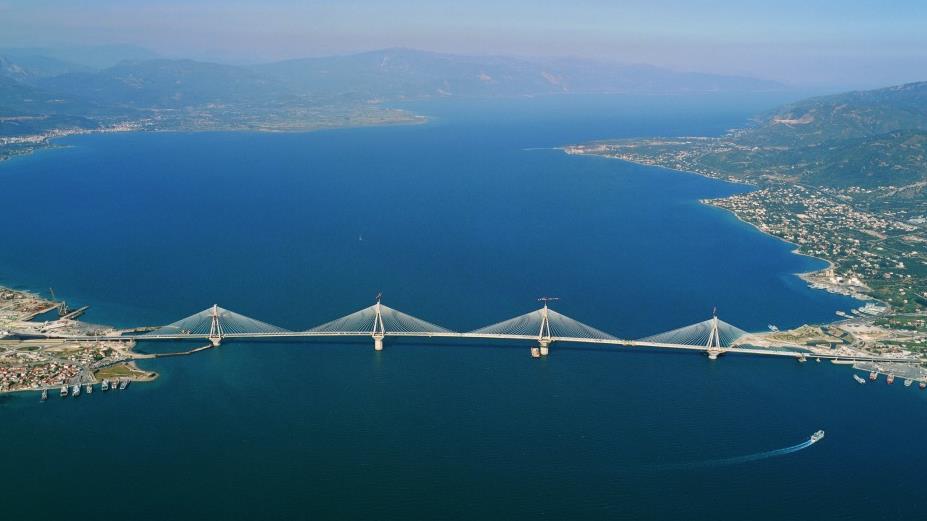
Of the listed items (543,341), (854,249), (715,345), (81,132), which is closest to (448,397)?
(543,341)

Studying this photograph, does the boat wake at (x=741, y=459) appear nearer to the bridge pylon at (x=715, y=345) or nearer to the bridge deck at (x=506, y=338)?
the bridge pylon at (x=715, y=345)

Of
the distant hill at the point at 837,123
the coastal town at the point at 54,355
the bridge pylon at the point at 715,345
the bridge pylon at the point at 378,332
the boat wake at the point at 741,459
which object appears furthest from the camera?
the distant hill at the point at 837,123

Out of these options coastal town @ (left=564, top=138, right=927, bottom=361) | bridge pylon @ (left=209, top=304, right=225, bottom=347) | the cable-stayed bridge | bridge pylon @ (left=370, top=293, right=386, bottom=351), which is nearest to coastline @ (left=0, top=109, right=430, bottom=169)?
the cable-stayed bridge

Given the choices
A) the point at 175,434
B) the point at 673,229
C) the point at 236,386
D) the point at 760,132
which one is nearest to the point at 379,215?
the point at 673,229

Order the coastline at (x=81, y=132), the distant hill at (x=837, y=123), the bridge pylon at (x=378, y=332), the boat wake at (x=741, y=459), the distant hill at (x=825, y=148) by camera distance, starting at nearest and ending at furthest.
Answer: the boat wake at (x=741, y=459) → the bridge pylon at (x=378, y=332) → the distant hill at (x=825, y=148) → the coastline at (x=81, y=132) → the distant hill at (x=837, y=123)

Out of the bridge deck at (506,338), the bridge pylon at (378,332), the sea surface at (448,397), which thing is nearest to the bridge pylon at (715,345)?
the bridge deck at (506,338)

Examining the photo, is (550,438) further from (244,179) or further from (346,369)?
(244,179)

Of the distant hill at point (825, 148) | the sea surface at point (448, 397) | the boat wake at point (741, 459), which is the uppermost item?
the distant hill at point (825, 148)

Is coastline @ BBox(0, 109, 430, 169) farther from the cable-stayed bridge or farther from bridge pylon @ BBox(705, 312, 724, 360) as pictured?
bridge pylon @ BBox(705, 312, 724, 360)
